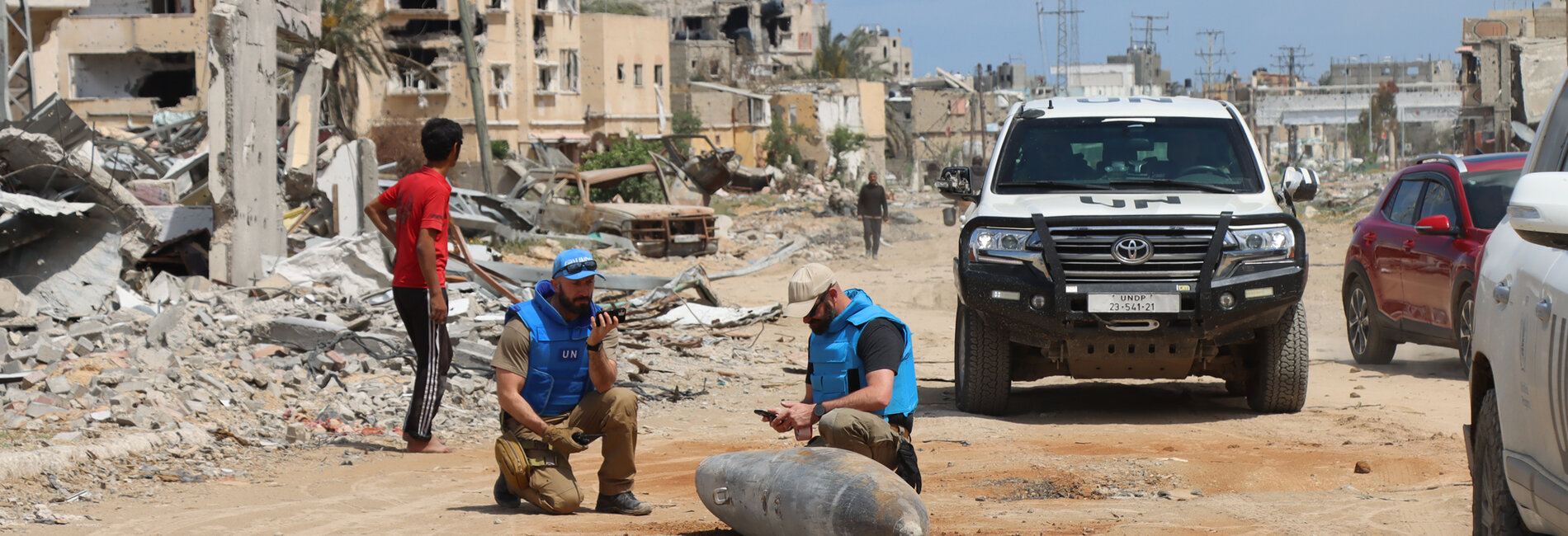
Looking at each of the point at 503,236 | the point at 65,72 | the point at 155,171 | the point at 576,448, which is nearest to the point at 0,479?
the point at 576,448

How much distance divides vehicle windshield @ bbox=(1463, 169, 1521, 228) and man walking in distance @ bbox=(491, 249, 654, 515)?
6.87m

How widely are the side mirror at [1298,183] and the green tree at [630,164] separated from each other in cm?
2537

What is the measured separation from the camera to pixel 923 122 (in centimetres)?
9200

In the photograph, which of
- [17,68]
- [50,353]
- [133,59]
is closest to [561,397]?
[50,353]

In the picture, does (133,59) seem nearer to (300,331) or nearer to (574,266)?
(300,331)

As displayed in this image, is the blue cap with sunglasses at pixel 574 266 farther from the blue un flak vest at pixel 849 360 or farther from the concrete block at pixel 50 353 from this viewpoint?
the concrete block at pixel 50 353

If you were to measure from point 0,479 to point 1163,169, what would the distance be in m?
6.90

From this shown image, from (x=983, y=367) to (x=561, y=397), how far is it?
3.45 m

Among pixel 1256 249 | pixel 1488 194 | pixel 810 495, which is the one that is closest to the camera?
pixel 810 495

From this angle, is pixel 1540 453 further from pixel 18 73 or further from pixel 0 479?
pixel 18 73

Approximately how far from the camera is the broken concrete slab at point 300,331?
35.3 feet

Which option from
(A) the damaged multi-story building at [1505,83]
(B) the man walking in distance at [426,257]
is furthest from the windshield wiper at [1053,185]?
(A) the damaged multi-story building at [1505,83]

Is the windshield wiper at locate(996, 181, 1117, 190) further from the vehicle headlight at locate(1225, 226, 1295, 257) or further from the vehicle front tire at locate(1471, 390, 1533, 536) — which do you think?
the vehicle front tire at locate(1471, 390, 1533, 536)

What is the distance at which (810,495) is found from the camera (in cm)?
504
